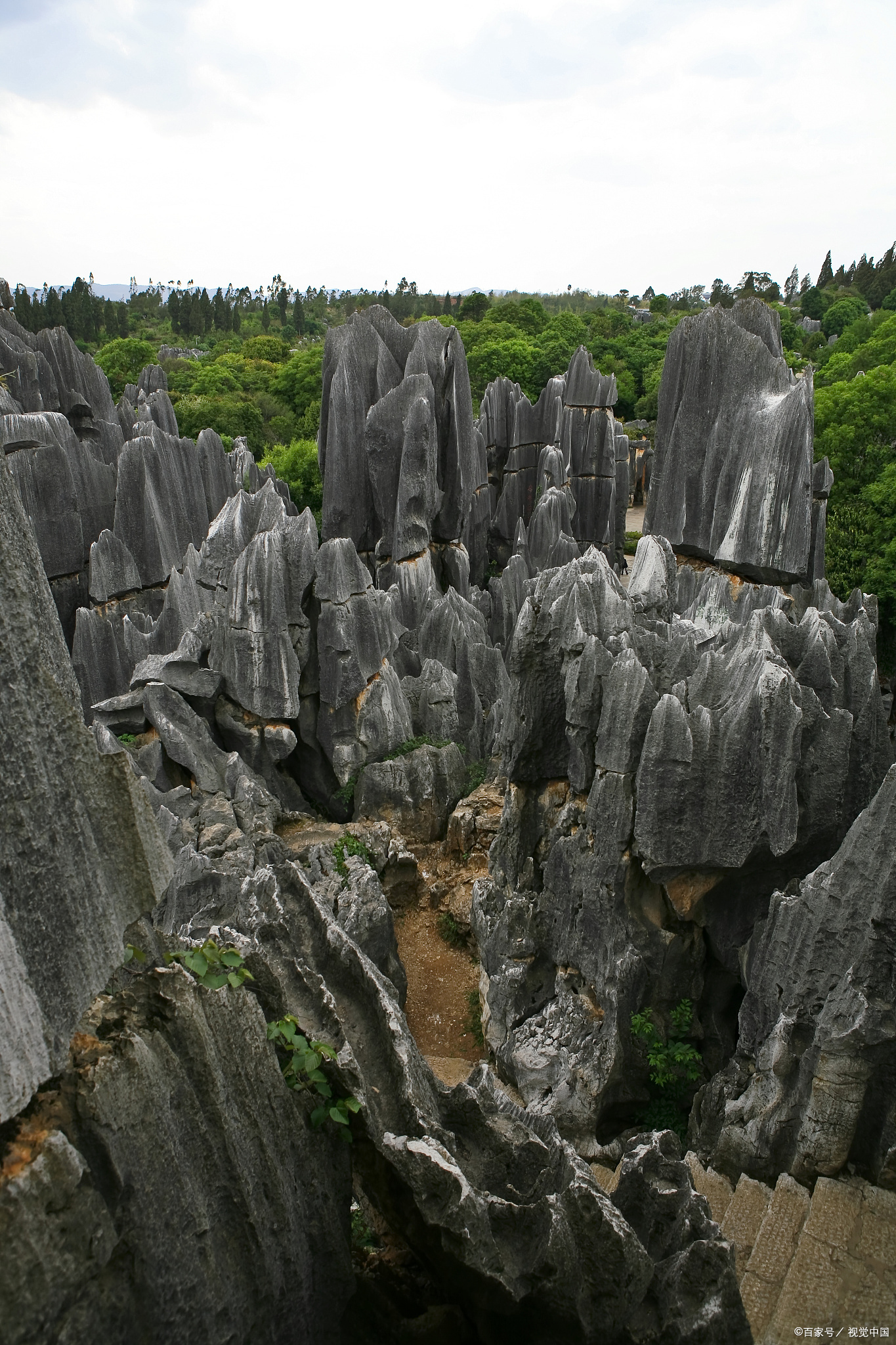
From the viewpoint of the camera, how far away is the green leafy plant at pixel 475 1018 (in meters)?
12.0

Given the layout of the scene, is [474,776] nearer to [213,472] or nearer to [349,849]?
[349,849]

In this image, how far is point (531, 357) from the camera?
1950 inches

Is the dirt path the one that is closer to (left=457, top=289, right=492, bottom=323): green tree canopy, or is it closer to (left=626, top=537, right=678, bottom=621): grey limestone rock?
(left=626, top=537, right=678, bottom=621): grey limestone rock

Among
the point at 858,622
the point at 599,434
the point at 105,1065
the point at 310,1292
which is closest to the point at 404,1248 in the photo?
the point at 310,1292

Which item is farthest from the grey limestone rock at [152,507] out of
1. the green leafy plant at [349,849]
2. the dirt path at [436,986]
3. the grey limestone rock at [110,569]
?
the dirt path at [436,986]

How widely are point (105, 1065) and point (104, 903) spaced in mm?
632

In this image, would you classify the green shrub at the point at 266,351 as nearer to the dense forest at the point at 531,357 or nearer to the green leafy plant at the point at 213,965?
the dense forest at the point at 531,357

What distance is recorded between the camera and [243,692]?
15914mm

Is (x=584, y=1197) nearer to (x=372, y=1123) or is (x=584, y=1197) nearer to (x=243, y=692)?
(x=372, y=1123)

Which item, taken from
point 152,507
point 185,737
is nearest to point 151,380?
point 152,507

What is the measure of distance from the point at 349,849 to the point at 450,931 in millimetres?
2295

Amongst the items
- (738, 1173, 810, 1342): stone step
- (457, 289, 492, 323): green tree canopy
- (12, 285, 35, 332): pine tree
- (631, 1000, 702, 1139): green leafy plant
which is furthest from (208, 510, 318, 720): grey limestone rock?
(457, 289, 492, 323): green tree canopy

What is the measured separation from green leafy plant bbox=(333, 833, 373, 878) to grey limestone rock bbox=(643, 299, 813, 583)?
8772 millimetres

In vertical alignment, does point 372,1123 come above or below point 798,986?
above
